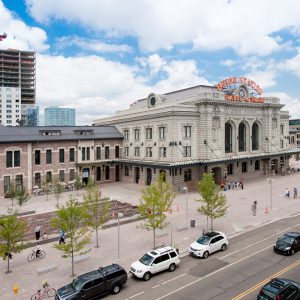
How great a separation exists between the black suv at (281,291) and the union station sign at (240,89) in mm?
49444

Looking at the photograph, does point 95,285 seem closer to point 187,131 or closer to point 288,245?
point 288,245

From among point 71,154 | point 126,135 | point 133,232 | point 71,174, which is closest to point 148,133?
point 126,135

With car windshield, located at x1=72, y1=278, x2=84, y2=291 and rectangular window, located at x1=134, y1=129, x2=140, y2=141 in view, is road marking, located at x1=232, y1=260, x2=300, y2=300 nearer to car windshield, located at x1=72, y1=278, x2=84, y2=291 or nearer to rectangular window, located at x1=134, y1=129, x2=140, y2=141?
car windshield, located at x1=72, y1=278, x2=84, y2=291

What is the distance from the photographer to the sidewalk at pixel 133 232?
2269 cm

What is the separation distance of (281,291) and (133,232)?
18285 mm

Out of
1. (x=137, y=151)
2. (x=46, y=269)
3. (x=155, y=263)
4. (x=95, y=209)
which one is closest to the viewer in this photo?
(x=155, y=263)

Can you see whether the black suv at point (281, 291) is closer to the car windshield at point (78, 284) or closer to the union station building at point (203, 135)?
the car windshield at point (78, 284)

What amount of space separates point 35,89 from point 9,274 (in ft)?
565

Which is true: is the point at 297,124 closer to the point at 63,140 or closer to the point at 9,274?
the point at 63,140

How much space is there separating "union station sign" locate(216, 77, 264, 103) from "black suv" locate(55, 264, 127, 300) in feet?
164

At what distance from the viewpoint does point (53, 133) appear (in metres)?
58.8

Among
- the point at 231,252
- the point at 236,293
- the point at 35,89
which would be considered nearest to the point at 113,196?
the point at 231,252

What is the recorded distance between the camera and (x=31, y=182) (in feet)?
180

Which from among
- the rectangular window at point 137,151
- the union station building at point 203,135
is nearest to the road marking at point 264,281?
the union station building at point 203,135
